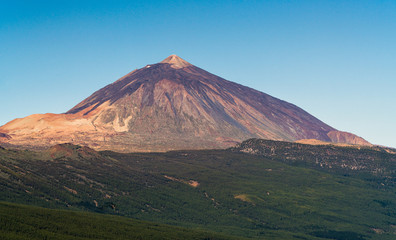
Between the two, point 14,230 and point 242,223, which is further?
point 242,223

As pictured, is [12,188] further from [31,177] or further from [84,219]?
[84,219]

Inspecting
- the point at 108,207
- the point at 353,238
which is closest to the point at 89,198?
the point at 108,207

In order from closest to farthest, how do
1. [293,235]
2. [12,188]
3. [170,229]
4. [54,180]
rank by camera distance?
[170,229] → [12,188] → [293,235] → [54,180]

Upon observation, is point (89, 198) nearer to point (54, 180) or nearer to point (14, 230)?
point (54, 180)

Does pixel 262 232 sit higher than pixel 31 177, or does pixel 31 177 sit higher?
pixel 31 177

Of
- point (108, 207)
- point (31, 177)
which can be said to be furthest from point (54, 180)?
point (108, 207)

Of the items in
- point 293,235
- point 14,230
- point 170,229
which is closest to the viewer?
point 14,230
